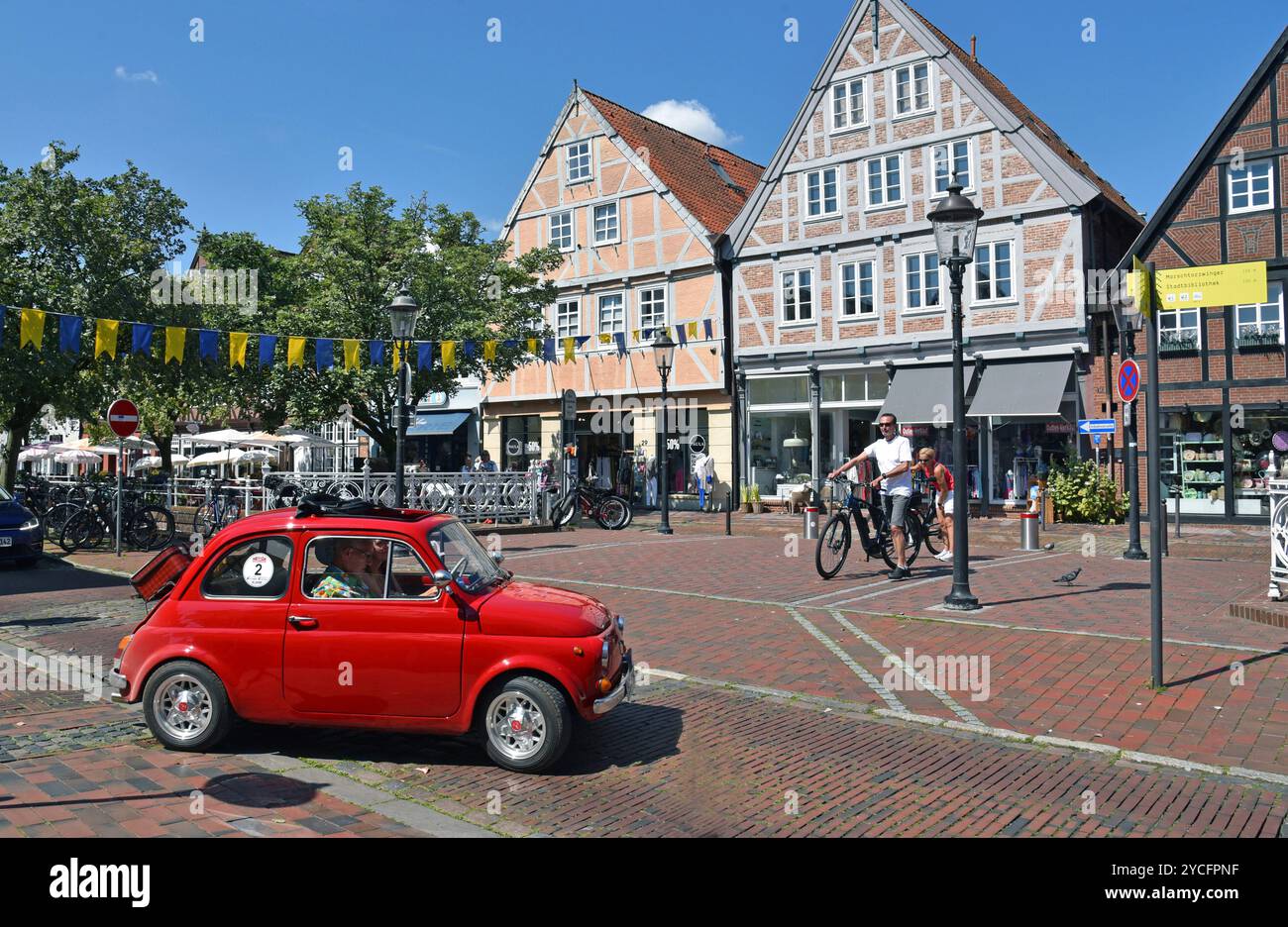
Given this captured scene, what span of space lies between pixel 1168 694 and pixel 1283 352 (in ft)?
62.8

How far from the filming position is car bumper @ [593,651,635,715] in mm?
5414

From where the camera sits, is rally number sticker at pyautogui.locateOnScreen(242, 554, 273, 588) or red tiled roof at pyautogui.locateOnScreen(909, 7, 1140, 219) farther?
red tiled roof at pyautogui.locateOnScreen(909, 7, 1140, 219)

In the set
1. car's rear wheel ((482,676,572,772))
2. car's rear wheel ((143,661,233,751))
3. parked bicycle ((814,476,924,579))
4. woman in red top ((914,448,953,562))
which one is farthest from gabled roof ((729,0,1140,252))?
car's rear wheel ((143,661,233,751))

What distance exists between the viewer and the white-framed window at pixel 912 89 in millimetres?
26625

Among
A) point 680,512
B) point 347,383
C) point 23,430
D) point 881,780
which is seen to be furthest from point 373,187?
point 881,780

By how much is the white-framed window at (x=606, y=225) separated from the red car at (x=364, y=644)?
91.3 ft

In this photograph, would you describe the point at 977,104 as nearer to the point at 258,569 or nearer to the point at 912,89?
the point at 912,89

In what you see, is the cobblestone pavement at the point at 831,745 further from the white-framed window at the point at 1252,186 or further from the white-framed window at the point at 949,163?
the white-framed window at the point at 949,163

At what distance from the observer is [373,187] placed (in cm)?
2638

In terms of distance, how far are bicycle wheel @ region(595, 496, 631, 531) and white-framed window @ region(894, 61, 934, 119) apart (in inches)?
532

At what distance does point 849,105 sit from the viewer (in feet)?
92.3

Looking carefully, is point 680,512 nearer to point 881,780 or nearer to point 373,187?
point 373,187

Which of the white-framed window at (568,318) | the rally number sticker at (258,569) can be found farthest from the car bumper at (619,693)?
the white-framed window at (568,318)

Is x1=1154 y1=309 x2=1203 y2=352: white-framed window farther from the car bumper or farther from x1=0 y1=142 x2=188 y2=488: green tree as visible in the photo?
x1=0 y1=142 x2=188 y2=488: green tree
